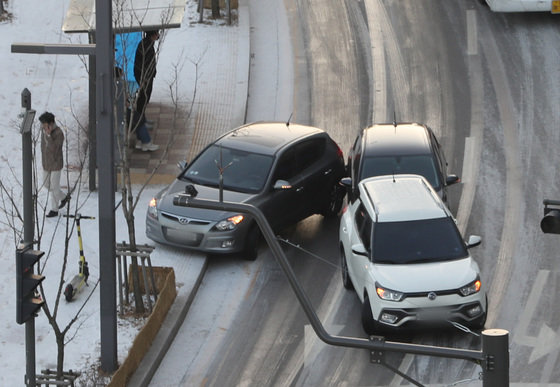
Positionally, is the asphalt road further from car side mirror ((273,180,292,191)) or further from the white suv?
car side mirror ((273,180,292,191))

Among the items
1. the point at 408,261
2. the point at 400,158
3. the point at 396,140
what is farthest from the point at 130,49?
the point at 408,261

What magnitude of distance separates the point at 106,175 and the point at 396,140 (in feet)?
21.0

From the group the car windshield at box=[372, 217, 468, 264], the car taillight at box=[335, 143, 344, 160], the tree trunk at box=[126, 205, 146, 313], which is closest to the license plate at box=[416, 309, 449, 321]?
the car windshield at box=[372, 217, 468, 264]

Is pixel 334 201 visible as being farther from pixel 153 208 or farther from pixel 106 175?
pixel 106 175

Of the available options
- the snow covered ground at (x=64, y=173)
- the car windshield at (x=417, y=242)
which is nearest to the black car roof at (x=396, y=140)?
the car windshield at (x=417, y=242)

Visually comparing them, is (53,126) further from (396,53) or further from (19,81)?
(396,53)

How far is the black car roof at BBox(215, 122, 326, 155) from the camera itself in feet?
65.0

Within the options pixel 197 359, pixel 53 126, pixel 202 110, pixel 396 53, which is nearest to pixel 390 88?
pixel 396 53

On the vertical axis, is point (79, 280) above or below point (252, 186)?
below

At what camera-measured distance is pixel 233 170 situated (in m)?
19.5

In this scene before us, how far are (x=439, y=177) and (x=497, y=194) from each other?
220cm

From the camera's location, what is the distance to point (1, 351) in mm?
16438

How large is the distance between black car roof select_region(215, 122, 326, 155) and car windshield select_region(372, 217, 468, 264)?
3.38m

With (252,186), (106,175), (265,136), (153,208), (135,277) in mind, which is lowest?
(135,277)
